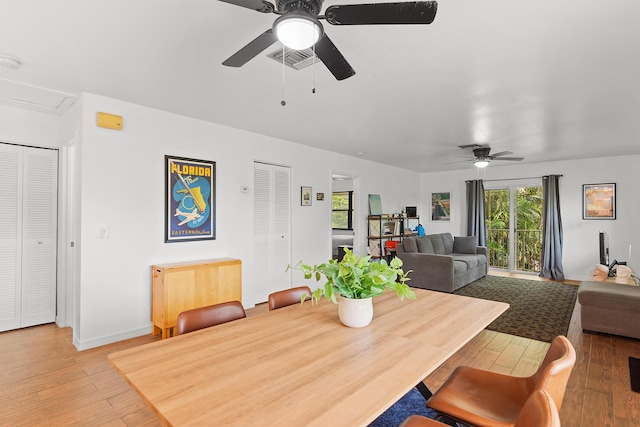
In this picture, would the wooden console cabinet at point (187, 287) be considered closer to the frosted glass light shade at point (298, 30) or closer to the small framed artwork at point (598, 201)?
the frosted glass light shade at point (298, 30)

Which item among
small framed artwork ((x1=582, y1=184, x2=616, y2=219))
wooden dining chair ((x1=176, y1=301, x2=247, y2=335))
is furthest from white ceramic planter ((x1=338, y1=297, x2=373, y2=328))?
small framed artwork ((x1=582, y1=184, x2=616, y2=219))

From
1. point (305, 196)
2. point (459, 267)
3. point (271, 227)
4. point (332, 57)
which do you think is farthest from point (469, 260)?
point (332, 57)

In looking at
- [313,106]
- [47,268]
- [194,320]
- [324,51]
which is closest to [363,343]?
[194,320]

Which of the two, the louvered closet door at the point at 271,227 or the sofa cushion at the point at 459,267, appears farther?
the sofa cushion at the point at 459,267

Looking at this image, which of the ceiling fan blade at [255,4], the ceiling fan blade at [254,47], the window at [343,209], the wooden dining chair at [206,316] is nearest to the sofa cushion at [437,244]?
the window at [343,209]

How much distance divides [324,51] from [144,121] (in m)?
2.67

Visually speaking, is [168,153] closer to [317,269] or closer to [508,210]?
[317,269]

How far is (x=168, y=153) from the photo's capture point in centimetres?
379

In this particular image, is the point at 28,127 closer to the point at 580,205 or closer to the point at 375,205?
the point at 375,205

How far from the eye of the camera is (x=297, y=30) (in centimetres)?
153

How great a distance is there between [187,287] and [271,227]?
1.73 metres

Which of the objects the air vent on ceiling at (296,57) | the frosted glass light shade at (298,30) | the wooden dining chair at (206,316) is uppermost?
the air vent on ceiling at (296,57)

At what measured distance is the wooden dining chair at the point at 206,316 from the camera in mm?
1771

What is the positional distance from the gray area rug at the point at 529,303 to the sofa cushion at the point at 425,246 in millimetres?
897
